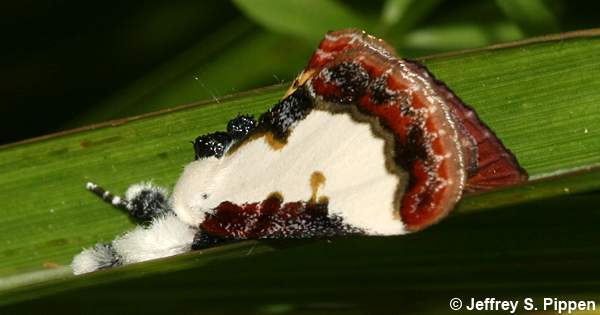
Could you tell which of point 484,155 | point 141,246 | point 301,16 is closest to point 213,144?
point 141,246

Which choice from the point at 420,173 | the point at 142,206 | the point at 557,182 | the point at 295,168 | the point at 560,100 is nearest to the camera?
the point at 557,182

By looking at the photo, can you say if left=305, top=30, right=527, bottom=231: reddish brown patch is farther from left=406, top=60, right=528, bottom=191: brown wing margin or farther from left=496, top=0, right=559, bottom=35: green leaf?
left=496, top=0, right=559, bottom=35: green leaf

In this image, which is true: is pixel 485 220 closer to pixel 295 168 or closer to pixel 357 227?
pixel 357 227

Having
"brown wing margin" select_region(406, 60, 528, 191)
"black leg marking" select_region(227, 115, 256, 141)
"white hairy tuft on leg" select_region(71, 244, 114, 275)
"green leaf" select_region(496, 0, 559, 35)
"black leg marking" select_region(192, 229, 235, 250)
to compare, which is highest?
"green leaf" select_region(496, 0, 559, 35)

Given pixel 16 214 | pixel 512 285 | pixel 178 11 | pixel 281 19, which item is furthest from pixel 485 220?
pixel 178 11

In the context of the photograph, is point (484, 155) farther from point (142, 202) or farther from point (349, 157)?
point (142, 202)

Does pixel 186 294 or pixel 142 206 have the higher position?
pixel 142 206

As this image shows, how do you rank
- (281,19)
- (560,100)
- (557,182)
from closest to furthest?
1. (557,182)
2. (560,100)
3. (281,19)

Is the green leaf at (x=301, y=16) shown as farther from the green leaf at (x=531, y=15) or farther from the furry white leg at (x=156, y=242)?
the furry white leg at (x=156, y=242)

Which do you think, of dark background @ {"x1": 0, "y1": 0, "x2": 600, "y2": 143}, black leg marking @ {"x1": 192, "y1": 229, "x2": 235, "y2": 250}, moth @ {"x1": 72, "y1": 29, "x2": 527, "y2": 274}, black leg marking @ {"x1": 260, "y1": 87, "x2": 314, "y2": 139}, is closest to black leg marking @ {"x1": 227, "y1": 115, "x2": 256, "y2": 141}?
moth @ {"x1": 72, "y1": 29, "x2": 527, "y2": 274}
